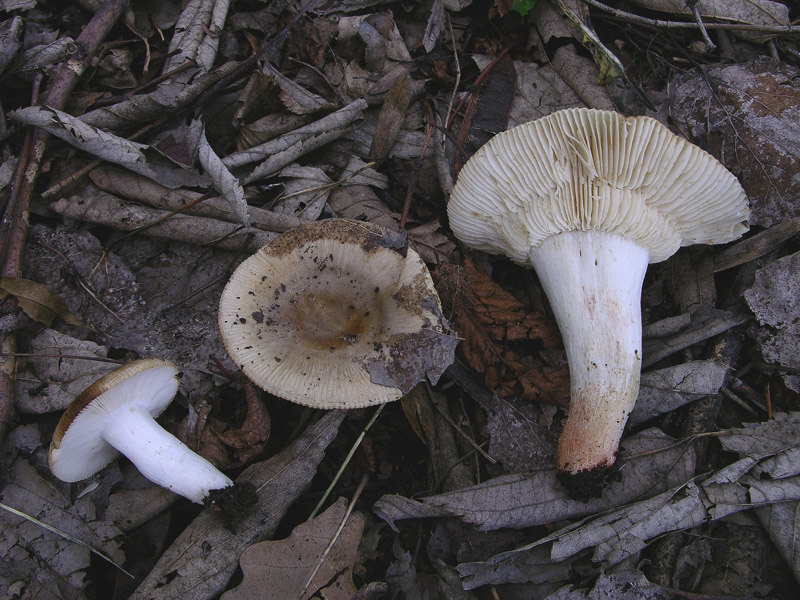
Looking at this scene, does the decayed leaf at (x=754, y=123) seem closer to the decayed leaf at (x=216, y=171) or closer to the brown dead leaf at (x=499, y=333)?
the brown dead leaf at (x=499, y=333)

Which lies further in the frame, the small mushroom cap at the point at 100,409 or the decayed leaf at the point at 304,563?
the decayed leaf at the point at 304,563

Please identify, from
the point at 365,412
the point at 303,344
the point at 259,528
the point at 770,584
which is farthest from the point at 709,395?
the point at 259,528

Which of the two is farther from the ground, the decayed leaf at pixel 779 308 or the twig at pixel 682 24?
the twig at pixel 682 24

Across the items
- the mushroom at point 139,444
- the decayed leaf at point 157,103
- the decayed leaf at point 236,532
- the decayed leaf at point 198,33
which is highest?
the decayed leaf at point 198,33

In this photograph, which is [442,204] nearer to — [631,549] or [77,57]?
[631,549]

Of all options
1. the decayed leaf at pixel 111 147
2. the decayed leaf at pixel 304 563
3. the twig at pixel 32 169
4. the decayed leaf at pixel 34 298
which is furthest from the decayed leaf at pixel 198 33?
the decayed leaf at pixel 304 563

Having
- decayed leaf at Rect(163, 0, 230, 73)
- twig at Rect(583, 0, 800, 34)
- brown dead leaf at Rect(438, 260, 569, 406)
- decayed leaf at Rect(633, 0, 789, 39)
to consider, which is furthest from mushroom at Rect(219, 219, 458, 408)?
decayed leaf at Rect(633, 0, 789, 39)
